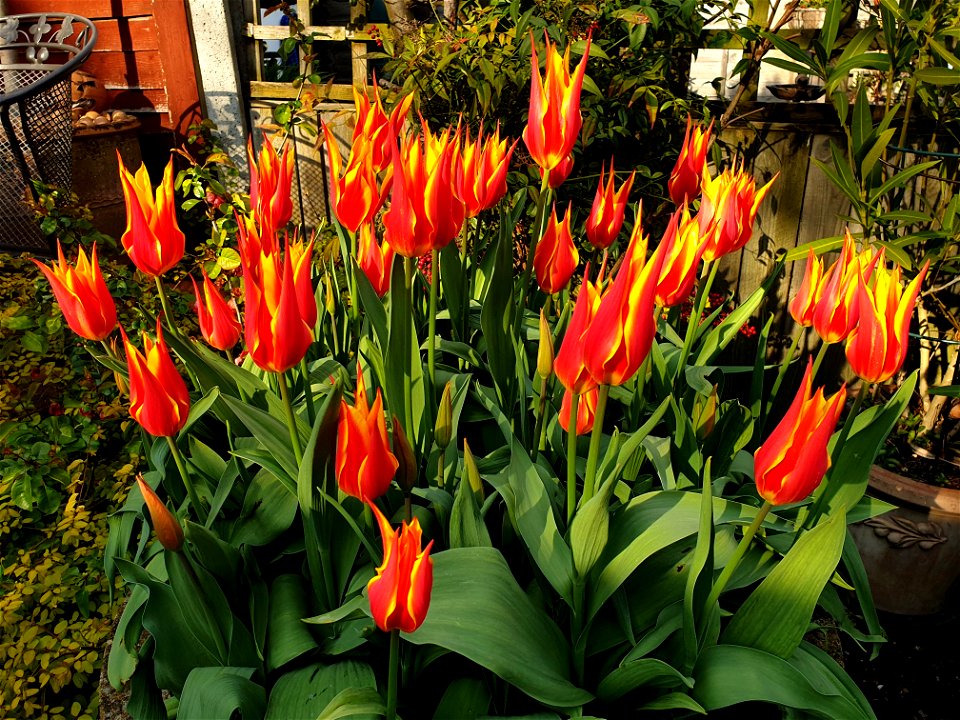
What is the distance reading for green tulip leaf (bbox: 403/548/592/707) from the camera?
2.79ft

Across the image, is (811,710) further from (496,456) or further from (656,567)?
(496,456)

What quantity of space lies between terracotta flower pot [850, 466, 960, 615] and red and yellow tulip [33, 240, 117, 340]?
2021 millimetres

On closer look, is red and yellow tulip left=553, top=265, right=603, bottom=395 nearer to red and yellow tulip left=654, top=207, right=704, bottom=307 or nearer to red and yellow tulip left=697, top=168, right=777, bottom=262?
red and yellow tulip left=654, top=207, right=704, bottom=307

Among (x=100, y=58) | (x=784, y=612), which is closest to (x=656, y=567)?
(x=784, y=612)

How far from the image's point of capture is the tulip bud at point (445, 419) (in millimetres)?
1027

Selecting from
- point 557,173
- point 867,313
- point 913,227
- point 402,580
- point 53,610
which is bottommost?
point 53,610

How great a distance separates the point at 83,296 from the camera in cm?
105

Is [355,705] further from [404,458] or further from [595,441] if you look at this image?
[595,441]

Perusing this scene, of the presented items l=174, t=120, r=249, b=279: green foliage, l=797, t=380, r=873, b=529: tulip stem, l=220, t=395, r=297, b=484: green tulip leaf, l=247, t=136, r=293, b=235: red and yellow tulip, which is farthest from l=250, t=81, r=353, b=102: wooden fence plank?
l=797, t=380, r=873, b=529: tulip stem

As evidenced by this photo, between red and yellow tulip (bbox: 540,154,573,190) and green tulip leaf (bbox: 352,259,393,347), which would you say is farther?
red and yellow tulip (bbox: 540,154,573,190)

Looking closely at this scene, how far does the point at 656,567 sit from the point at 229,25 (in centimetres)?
376

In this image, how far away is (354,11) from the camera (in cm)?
376

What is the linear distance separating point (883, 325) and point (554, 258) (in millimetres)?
507

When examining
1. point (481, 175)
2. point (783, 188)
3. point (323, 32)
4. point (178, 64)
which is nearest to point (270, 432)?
point (481, 175)
